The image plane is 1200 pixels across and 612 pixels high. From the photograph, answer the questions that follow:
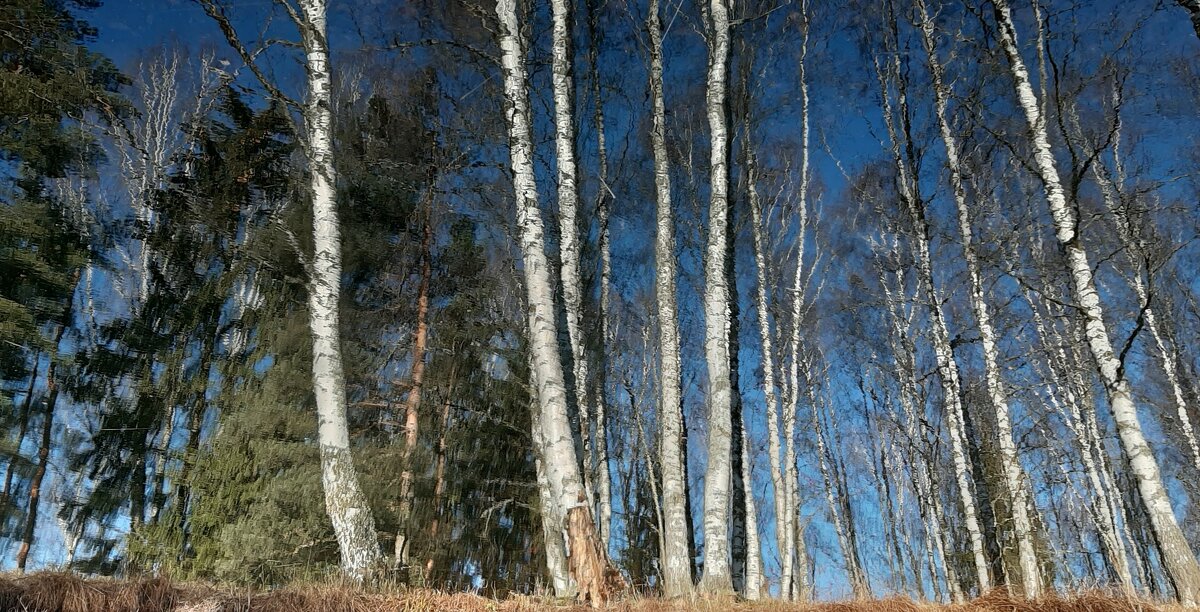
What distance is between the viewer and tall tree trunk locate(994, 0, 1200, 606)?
16.3ft

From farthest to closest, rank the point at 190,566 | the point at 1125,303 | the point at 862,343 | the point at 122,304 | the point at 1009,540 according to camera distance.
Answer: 1. the point at 862,343
2. the point at 1125,303
3. the point at 122,304
4. the point at 1009,540
5. the point at 190,566

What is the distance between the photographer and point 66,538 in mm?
10031

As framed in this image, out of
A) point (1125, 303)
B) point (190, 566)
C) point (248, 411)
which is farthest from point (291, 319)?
point (1125, 303)

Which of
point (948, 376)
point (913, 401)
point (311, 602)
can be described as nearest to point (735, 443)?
point (948, 376)

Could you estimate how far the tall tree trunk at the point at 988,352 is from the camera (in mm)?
7839

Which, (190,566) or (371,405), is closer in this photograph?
(190,566)

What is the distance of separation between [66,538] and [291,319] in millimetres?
5220

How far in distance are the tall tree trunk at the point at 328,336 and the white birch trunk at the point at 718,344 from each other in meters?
2.81

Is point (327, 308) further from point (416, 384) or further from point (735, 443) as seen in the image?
point (416, 384)

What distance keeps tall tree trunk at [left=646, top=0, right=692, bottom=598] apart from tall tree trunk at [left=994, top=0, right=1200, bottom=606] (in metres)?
3.57

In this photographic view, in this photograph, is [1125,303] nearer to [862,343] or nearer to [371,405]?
[862,343]

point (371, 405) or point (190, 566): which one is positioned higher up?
point (371, 405)

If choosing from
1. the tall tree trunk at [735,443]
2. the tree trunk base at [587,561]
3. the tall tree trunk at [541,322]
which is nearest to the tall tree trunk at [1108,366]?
the tall tree trunk at [735,443]

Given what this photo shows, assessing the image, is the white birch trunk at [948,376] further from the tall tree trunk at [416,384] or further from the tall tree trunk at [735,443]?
the tall tree trunk at [416,384]
